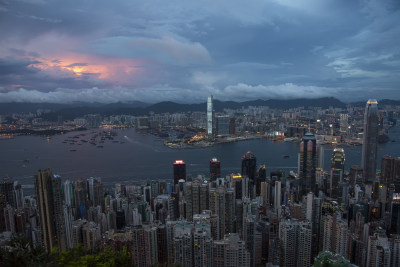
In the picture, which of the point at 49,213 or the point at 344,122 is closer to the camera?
the point at 49,213

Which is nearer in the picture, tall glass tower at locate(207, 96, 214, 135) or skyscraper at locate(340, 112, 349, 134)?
skyscraper at locate(340, 112, 349, 134)

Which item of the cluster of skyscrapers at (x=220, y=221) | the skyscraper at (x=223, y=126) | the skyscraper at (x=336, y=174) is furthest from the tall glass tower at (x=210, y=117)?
the cluster of skyscrapers at (x=220, y=221)

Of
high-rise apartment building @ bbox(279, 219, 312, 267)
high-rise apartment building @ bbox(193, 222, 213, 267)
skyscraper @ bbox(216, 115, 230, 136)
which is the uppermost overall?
skyscraper @ bbox(216, 115, 230, 136)

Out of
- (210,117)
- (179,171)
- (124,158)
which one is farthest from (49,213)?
(210,117)

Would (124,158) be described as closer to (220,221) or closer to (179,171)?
(179,171)

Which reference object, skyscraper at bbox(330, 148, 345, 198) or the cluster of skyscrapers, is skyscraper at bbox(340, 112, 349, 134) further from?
the cluster of skyscrapers

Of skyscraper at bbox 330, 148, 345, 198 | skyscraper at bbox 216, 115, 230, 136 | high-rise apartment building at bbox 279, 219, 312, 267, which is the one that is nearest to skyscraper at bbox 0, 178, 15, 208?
high-rise apartment building at bbox 279, 219, 312, 267
